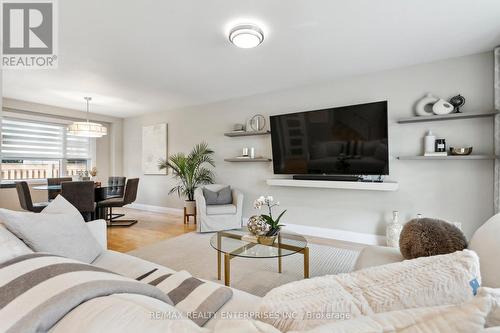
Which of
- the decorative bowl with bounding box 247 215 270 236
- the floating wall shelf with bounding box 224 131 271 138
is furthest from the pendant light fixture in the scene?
the decorative bowl with bounding box 247 215 270 236

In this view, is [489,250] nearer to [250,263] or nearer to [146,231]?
[250,263]

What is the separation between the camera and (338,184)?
332cm

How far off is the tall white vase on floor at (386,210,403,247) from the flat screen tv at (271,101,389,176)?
0.64 metres

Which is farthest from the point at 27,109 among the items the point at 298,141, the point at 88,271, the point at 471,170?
the point at 471,170

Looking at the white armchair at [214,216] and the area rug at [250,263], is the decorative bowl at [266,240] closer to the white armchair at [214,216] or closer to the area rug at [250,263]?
the area rug at [250,263]

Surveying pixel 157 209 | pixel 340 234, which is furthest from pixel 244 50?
pixel 157 209

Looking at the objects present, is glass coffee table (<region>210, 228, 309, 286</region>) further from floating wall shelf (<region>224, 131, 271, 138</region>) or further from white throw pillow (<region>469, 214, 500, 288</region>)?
floating wall shelf (<region>224, 131, 271, 138</region>)

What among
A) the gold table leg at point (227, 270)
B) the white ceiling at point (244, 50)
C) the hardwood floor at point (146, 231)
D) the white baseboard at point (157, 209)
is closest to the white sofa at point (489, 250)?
the gold table leg at point (227, 270)

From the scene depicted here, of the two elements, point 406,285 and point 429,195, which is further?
point 429,195

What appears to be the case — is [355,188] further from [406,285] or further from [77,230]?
[77,230]

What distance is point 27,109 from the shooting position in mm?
4574

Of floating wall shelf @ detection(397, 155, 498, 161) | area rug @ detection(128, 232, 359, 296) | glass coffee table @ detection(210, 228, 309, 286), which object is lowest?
area rug @ detection(128, 232, 359, 296)

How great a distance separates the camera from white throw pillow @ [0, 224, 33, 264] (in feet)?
3.15

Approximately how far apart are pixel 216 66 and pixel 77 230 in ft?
7.94
